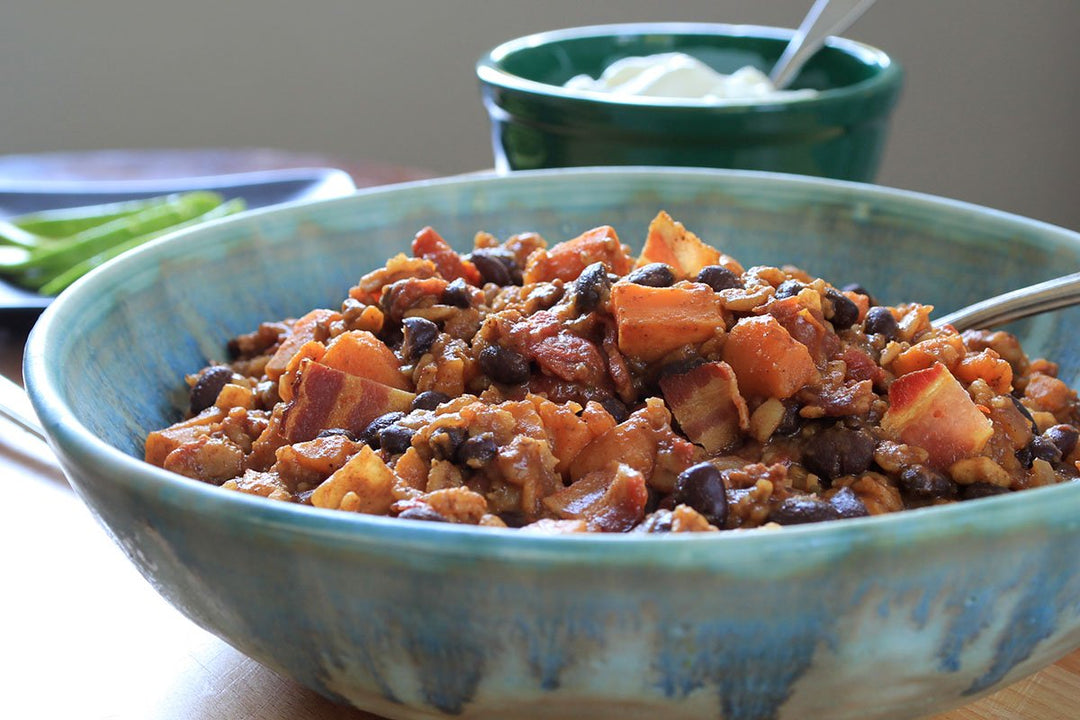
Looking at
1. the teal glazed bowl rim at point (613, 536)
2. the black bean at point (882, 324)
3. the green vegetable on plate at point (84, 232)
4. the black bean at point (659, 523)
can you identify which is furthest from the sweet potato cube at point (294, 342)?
the green vegetable on plate at point (84, 232)

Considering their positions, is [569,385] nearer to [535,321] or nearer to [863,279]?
[535,321]

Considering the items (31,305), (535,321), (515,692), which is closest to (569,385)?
(535,321)

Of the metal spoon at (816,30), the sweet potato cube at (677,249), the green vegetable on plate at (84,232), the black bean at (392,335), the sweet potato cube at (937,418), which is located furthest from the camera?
the metal spoon at (816,30)

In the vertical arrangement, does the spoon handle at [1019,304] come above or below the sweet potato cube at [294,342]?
below

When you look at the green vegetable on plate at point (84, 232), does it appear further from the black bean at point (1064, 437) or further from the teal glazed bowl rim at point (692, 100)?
the black bean at point (1064, 437)

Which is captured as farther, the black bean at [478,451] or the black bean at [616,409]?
the black bean at [616,409]

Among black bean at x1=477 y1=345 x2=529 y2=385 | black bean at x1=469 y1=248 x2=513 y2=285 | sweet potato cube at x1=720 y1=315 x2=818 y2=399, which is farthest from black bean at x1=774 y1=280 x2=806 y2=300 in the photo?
black bean at x1=469 y1=248 x2=513 y2=285

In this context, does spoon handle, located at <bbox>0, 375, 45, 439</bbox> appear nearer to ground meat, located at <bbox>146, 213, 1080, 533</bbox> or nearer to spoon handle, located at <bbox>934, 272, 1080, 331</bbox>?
ground meat, located at <bbox>146, 213, 1080, 533</bbox>
